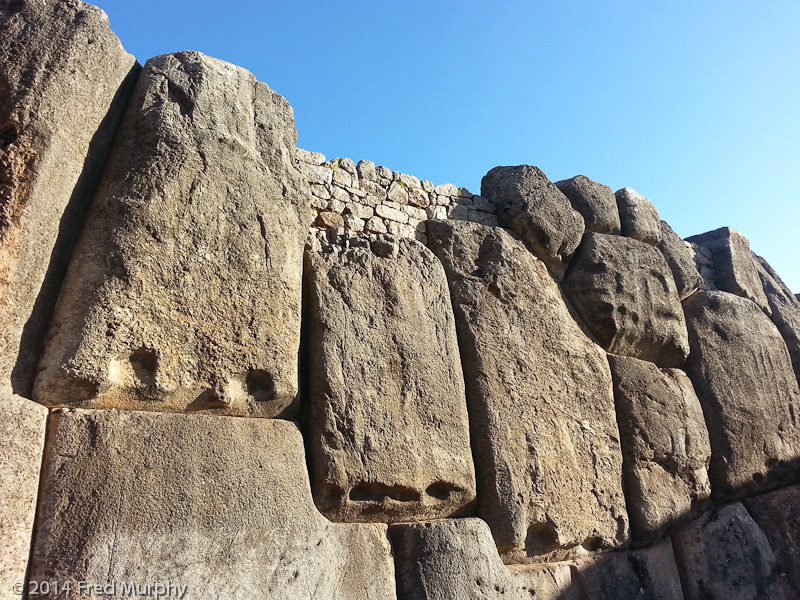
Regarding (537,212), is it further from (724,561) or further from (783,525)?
(783,525)

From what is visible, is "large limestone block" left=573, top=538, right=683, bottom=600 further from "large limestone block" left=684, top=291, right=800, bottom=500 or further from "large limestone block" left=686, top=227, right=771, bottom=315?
"large limestone block" left=686, top=227, right=771, bottom=315

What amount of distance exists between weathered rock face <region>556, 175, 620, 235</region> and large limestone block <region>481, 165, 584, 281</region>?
126 mm

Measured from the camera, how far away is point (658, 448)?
3.99 metres

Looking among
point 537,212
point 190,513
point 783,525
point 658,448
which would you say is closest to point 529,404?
point 658,448

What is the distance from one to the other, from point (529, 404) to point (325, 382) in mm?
1152

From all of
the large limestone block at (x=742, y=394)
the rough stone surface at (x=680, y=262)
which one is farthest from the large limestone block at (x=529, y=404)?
the rough stone surface at (x=680, y=262)

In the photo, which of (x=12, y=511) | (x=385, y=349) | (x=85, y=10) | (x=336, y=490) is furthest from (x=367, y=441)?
(x=85, y=10)

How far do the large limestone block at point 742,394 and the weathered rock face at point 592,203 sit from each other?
2.84 ft

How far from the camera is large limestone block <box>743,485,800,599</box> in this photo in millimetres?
4137

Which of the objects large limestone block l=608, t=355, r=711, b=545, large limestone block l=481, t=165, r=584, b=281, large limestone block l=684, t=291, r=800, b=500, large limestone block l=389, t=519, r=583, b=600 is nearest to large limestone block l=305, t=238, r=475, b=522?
large limestone block l=389, t=519, r=583, b=600

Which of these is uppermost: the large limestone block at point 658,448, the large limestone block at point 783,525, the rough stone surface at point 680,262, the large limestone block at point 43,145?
the rough stone surface at point 680,262

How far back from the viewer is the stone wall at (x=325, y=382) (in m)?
2.30

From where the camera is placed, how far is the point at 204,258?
269 centimetres

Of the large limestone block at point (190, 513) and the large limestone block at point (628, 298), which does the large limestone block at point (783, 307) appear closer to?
the large limestone block at point (628, 298)
